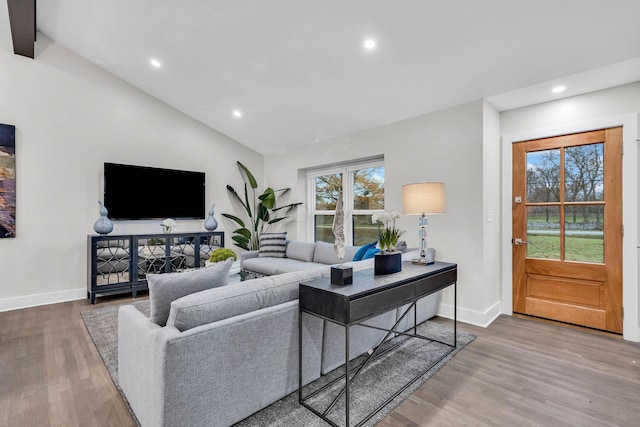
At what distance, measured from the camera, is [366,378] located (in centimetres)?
213

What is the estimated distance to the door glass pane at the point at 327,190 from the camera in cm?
513

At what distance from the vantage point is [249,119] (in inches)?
189

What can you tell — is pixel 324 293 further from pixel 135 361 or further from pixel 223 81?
pixel 223 81

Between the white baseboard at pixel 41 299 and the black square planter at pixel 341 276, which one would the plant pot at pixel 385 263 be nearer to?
the black square planter at pixel 341 276

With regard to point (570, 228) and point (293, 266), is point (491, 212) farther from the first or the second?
point (293, 266)

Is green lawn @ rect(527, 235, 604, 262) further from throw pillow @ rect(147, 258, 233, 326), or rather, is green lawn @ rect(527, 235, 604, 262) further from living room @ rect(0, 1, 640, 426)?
throw pillow @ rect(147, 258, 233, 326)

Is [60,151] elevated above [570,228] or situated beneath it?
elevated above

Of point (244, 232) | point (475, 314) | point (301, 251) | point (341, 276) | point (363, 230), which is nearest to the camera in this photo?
point (341, 276)

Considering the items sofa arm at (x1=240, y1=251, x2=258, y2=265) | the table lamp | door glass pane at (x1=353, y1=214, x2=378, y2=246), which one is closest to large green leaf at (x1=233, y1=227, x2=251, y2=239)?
sofa arm at (x1=240, y1=251, x2=258, y2=265)

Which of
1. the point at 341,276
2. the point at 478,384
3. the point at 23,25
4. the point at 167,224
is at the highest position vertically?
the point at 23,25

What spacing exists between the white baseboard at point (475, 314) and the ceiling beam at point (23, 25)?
533cm

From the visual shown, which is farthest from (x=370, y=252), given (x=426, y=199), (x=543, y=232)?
(x=543, y=232)

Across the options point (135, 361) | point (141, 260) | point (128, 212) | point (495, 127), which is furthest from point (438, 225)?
point (128, 212)

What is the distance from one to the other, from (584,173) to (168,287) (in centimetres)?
382
